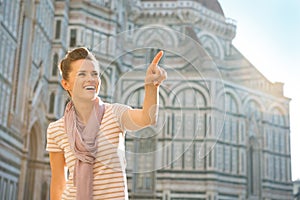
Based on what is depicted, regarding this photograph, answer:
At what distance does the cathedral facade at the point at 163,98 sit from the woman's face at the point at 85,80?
625mm

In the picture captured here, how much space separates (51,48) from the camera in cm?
1566

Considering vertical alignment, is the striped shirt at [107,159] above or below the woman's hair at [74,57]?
below

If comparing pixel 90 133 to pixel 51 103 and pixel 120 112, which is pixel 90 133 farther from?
pixel 51 103

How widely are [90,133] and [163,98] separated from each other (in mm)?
1312

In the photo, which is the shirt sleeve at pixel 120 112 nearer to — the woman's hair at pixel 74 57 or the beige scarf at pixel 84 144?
the beige scarf at pixel 84 144

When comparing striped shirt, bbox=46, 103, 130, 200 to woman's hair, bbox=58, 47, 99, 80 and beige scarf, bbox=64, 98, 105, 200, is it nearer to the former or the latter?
beige scarf, bbox=64, 98, 105, 200

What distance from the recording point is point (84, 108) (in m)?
1.74

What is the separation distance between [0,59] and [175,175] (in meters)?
8.62

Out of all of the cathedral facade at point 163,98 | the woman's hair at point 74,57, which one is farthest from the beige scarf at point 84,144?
the cathedral facade at point 163,98

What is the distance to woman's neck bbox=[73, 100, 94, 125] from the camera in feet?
5.70

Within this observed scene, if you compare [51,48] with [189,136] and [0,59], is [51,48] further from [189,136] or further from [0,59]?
[189,136]

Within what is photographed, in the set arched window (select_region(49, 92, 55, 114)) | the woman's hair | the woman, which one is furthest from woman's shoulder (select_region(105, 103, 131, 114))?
arched window (select_region(49, 92, 55, 114))

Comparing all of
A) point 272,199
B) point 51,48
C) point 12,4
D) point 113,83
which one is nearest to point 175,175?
point 272,199

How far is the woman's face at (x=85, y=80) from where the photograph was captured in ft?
5.62
